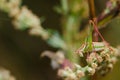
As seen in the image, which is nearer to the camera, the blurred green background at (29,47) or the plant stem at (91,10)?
the plant stem at (91,10)

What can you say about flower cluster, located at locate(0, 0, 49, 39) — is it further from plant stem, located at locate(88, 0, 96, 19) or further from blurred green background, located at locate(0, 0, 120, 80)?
blurred green background, located at locate(0, 0, 120, 80)

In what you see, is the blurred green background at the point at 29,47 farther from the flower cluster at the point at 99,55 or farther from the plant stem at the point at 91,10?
the flower cluster at the point at 99,55

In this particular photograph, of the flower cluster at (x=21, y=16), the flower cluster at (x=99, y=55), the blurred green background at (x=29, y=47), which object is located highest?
the blurred green background at (x=29, y=47)

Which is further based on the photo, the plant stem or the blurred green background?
the blurred green background

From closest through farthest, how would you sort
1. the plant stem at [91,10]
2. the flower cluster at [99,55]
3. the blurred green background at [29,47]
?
the flower cluster at [99,55], the plant stem at [91,10], the blurred green background at [29,47]

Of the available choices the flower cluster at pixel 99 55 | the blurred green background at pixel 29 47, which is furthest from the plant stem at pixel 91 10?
the blurred green background at pixel 29 47

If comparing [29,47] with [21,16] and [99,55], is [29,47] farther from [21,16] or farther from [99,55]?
[99,55]

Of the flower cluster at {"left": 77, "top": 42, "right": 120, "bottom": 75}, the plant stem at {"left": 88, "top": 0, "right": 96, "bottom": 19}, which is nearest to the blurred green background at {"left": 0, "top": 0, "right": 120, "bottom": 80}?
the plant stem at {"left": 88, "top": 0, "right": 96, "bottom": 19}

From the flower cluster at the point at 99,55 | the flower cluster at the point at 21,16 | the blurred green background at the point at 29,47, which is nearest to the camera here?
the flower cluster at the point at 99,55
